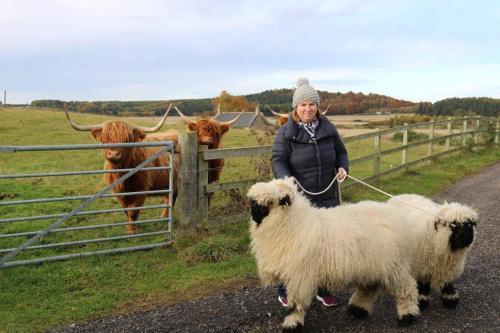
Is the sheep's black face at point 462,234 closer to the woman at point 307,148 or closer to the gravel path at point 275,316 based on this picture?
the gravel path at point 275,316

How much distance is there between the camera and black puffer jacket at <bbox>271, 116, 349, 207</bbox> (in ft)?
15.0

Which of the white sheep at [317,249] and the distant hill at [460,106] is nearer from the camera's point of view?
the white sheep at [317,249]

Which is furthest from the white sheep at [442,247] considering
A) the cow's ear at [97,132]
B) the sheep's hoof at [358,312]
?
the cow's ear at [97,132]

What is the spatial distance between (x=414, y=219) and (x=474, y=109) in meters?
33.9

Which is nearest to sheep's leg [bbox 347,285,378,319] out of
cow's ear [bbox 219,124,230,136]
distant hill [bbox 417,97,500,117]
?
cow's ear [bbox 219,124,230,136]

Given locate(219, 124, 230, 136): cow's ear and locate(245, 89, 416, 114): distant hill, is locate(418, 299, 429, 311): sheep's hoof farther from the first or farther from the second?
locate(245, 89, 416, 114): distant hill

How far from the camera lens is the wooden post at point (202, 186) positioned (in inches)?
271

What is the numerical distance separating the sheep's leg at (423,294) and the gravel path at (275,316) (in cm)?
7

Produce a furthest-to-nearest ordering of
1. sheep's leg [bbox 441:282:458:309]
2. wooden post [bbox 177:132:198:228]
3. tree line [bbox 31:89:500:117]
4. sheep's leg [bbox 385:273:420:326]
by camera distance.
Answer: tree line [bbox 31:89:500:117] < wooden post [bbox 177:132:198:228] < sheep's leg [bbox 441:282:458:309] < sheep's leg [bbox 385:273:420:326]

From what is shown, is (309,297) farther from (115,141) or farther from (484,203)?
(484,203)

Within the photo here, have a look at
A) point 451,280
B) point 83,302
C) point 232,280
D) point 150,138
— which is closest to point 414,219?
point 451,280

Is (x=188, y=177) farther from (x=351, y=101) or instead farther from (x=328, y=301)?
(x=351, y=101)

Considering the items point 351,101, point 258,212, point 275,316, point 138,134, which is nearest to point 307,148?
point 258,212

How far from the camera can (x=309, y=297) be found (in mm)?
4059
